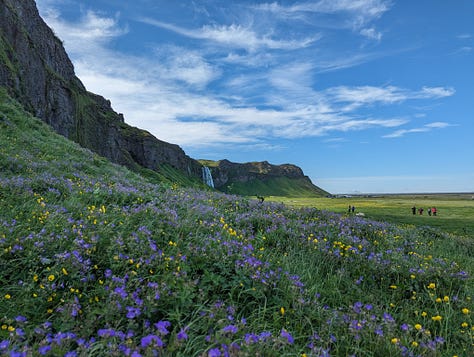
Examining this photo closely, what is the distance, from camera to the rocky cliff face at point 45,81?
1404 inches

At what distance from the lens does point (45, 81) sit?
53719mm

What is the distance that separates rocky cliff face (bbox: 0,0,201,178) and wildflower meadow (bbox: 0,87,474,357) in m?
32.7

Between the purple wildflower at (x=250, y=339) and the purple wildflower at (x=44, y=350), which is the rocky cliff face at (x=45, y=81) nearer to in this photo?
the purple wildflower at (x=44, y=350)

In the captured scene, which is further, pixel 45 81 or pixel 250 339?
pixel 45 81

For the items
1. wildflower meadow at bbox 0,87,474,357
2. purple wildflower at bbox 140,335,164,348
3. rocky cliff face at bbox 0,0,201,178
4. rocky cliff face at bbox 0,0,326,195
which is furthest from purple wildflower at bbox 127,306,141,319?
rocky cliff face at bbox 0,0,326,195

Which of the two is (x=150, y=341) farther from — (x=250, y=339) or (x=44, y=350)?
(x=250, y=339)

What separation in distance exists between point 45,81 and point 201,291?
66.3 meters

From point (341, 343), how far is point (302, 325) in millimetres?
490

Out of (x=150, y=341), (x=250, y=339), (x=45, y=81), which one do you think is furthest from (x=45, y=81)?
(x=250, y=339)

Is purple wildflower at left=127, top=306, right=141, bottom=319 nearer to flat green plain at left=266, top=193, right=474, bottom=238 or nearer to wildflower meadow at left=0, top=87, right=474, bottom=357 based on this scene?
wildflower meadow at left=0, top=87, right=474, bottom=357

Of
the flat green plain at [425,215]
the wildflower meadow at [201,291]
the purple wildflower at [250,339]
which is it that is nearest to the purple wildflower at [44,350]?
the wildflower meadow at [201,291]

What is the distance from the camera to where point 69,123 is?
61844mm

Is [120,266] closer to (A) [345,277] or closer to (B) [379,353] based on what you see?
(B) [379,353]

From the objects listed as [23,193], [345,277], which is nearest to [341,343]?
[345,277]
